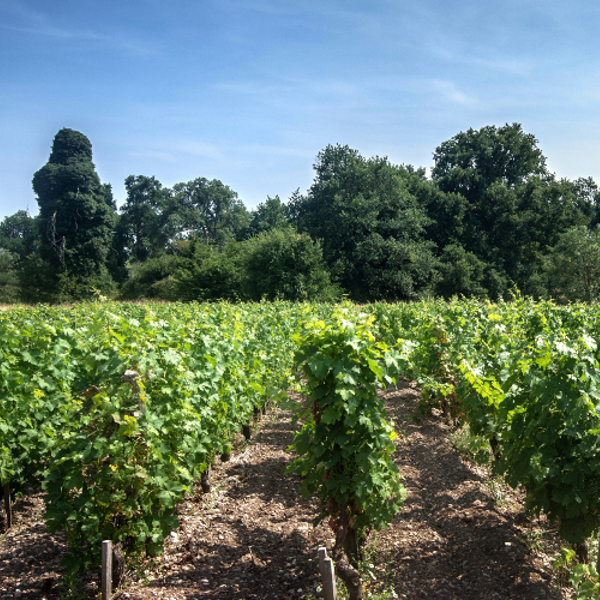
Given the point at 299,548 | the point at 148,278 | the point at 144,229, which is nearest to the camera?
the point at 299,548

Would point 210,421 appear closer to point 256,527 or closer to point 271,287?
point 256,527

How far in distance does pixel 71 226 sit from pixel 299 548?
39657mm

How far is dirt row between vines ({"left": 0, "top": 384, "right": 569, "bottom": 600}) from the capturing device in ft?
12.0

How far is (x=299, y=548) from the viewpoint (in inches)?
166

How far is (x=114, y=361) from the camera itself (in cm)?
378

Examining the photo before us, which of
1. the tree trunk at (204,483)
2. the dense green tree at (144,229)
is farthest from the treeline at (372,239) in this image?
the tree trunk at (204,483)

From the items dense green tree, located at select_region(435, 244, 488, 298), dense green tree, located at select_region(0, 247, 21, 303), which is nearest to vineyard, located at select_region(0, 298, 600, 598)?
dense green tree, located at select_region(435, 244, 488, 298)

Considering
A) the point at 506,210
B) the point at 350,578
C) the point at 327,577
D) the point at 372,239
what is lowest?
the point at 350,578

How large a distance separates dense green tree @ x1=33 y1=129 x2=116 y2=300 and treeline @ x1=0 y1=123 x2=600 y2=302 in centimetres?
9

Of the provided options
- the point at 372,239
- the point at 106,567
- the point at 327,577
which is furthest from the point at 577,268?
the point at 106,567

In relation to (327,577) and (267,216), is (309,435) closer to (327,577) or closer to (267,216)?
(327,577)

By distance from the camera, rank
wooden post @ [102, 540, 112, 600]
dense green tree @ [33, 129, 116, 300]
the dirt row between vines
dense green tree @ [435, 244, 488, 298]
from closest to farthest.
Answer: wooden post @ [102, 540, 112, 600]
the dirt row between vines
dense green tree @ [435, 244, 488, 298]
dense green tree @ [33, 129, 116, 300]

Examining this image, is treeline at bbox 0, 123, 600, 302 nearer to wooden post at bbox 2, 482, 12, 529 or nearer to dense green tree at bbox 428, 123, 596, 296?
dense green tree at bbox 428, 123, 596, 296

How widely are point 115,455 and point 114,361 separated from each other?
70cm
